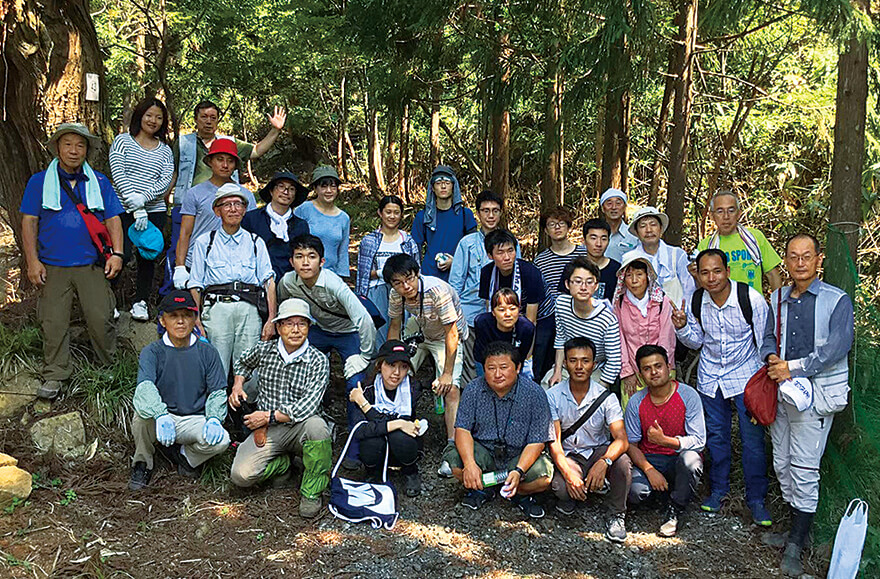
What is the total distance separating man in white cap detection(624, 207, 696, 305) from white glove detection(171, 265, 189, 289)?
131 inches

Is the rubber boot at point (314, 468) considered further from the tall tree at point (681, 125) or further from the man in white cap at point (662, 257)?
the tall tree at point (681, 125)

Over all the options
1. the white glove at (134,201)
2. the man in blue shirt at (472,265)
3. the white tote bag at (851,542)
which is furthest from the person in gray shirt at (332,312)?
the white tote bag at (851,542)

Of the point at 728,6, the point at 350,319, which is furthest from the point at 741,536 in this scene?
the point at 728,6

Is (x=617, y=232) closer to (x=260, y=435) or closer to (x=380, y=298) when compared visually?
(x=380, y=298)

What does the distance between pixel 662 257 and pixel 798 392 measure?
4.75ft

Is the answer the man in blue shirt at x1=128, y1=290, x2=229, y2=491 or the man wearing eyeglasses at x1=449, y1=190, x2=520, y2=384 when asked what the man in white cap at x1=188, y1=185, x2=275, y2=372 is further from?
the man wearing eyeglasses at x1=449, y1=190, x2=520, y2=384

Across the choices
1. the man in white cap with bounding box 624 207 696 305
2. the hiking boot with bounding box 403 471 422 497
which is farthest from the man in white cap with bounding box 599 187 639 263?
the hiking boot with bounding box 403 471 422 497

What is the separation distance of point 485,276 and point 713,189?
588 cm

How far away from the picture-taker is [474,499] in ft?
→ 14.8

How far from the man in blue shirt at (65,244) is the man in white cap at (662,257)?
3.90 m

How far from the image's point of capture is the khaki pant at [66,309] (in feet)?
16.1

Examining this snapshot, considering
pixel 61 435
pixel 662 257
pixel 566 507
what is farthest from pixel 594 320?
pixel 61 435

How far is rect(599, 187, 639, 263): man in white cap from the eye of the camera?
5512 millimetres

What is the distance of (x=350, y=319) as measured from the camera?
16.8ft
